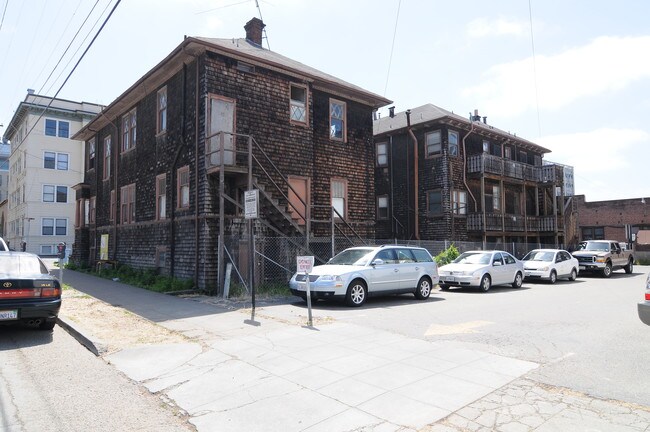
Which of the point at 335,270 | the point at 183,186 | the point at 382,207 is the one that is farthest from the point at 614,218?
the point at 183,186

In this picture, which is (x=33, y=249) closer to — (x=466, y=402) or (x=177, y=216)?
(x=177, y=216)

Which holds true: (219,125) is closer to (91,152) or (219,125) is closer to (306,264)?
(306,264)

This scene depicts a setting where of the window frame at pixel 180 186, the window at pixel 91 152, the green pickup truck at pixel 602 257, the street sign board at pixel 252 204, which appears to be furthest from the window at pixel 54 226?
the green pickup truck at pixel 602 257

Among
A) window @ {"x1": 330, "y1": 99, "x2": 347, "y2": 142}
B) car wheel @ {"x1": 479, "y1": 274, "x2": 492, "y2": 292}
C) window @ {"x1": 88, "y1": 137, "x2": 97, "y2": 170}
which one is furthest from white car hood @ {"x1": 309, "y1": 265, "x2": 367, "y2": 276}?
window @ {"x1": 88, "y1": 137, "x2": 97, "y2": 170}

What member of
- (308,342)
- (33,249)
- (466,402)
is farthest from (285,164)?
(33,249)

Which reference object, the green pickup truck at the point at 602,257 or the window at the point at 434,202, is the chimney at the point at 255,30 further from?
the green pickup truck at the point at 602,257

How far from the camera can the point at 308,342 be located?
7590 mm

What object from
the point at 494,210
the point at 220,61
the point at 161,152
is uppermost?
the point at 220,61

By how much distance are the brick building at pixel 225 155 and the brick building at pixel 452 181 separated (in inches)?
291

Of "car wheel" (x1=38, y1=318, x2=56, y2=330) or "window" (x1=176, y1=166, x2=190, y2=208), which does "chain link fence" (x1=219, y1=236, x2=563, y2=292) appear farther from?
"car wheel" (x1=38, y1=318, x2=56, y2=330)

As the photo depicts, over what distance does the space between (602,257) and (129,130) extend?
24264mm

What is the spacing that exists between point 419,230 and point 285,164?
509 inches

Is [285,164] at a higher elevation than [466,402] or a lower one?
higher

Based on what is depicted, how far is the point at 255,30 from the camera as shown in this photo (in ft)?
65.1
